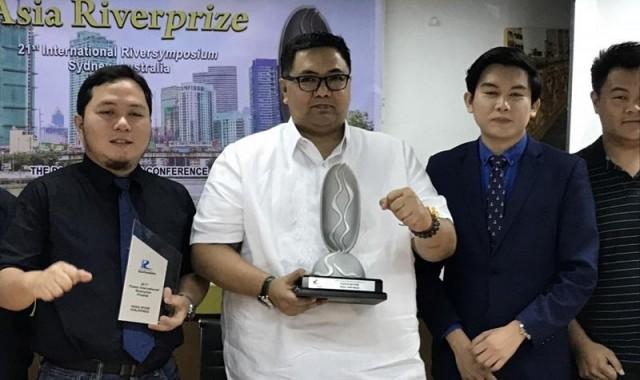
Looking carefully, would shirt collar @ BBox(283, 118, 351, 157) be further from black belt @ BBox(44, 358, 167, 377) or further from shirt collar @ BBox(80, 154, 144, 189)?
black belt @ BBox(44, 358, 167, 377)

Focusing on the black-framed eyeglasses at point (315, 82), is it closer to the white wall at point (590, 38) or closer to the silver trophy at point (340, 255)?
the silver trophy at point (340, 255)

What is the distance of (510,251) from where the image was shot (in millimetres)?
1739

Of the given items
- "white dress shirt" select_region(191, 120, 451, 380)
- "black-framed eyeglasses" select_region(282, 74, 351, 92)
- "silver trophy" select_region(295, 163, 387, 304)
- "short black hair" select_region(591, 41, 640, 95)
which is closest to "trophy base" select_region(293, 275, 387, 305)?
"silver trophy" select_region(295, 163, 387, 304)

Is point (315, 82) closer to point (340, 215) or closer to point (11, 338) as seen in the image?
point (340, 215)

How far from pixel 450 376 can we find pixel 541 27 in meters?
1.75

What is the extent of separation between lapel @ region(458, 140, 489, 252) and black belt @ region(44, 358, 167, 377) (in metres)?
0.96

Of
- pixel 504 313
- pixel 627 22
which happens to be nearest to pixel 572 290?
pixel 504 313

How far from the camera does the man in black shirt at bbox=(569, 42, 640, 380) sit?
1.82m

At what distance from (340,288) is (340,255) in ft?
0.38

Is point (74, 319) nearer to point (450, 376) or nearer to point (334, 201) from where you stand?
point (334, 201)

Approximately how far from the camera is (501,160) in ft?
6.03

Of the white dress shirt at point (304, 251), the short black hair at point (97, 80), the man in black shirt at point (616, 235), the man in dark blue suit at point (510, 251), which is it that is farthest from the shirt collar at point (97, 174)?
the man in black shirt at point (616, 235)

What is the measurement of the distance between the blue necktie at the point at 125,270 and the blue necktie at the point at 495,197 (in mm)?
968

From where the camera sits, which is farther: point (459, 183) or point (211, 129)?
point (211, 129)
